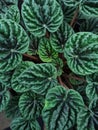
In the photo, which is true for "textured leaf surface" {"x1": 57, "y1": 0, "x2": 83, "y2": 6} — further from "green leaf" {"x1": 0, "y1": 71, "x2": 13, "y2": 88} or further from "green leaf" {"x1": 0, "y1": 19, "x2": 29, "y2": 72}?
"green leaf" {"x1": 0, "y1": 71, "x2": 13, "y2": 88}

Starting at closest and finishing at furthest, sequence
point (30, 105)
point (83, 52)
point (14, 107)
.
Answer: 1. point (83, 52)
2. point (30, 105)
3. point (14, 107)

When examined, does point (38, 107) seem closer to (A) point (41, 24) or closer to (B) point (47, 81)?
(B) point (47, 81)

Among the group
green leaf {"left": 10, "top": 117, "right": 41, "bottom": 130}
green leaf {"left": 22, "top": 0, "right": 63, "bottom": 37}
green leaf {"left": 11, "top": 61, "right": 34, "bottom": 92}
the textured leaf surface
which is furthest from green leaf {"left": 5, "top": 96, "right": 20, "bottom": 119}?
the textured leaf surface

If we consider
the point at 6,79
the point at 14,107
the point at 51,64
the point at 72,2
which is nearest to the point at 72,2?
the point at 72,2

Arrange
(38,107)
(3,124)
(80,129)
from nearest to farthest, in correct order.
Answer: (80,129) < (38,107) < (3,124)

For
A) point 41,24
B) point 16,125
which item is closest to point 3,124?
point 16,125

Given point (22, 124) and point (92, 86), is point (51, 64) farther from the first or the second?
point (22, 124)
